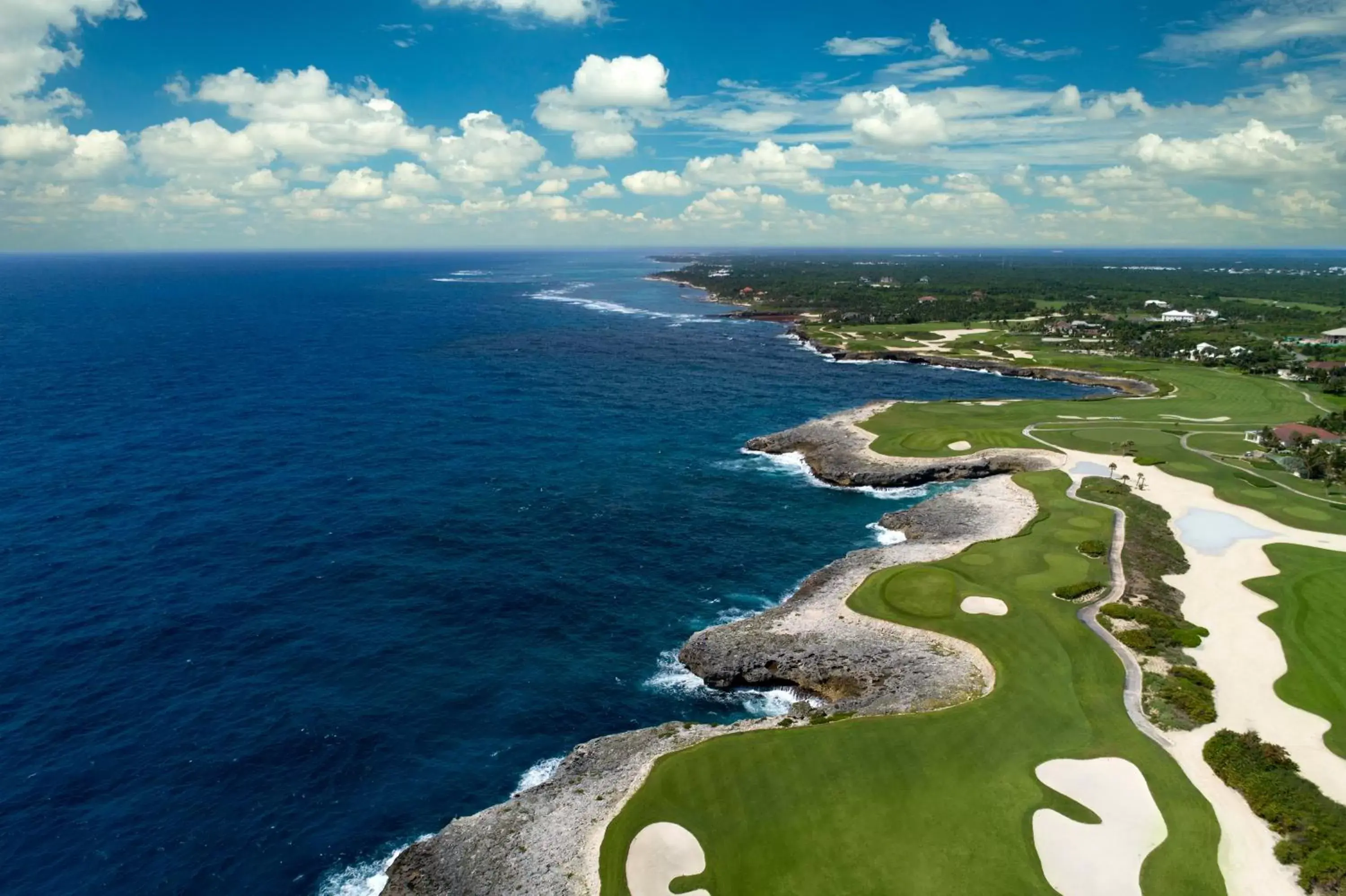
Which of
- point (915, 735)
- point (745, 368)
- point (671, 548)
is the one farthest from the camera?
point (745, 368)

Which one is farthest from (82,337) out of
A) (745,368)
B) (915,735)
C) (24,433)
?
(915,735)

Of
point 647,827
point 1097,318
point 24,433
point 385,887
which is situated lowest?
point 385,887

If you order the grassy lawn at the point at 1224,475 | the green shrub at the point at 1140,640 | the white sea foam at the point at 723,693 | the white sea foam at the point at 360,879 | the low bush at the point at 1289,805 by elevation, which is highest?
the grassy lawn at the point at 1224,475

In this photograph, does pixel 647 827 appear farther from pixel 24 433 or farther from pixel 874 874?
pixel 24 433

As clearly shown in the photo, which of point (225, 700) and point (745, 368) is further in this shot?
point (745, 368)

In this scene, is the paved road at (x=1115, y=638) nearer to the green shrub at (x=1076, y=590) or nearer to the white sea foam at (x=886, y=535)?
the green shrub at (x=1076, y=590)

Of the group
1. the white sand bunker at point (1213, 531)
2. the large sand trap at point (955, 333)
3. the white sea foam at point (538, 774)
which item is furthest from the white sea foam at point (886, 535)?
the large sand trap at point (955, 333)
